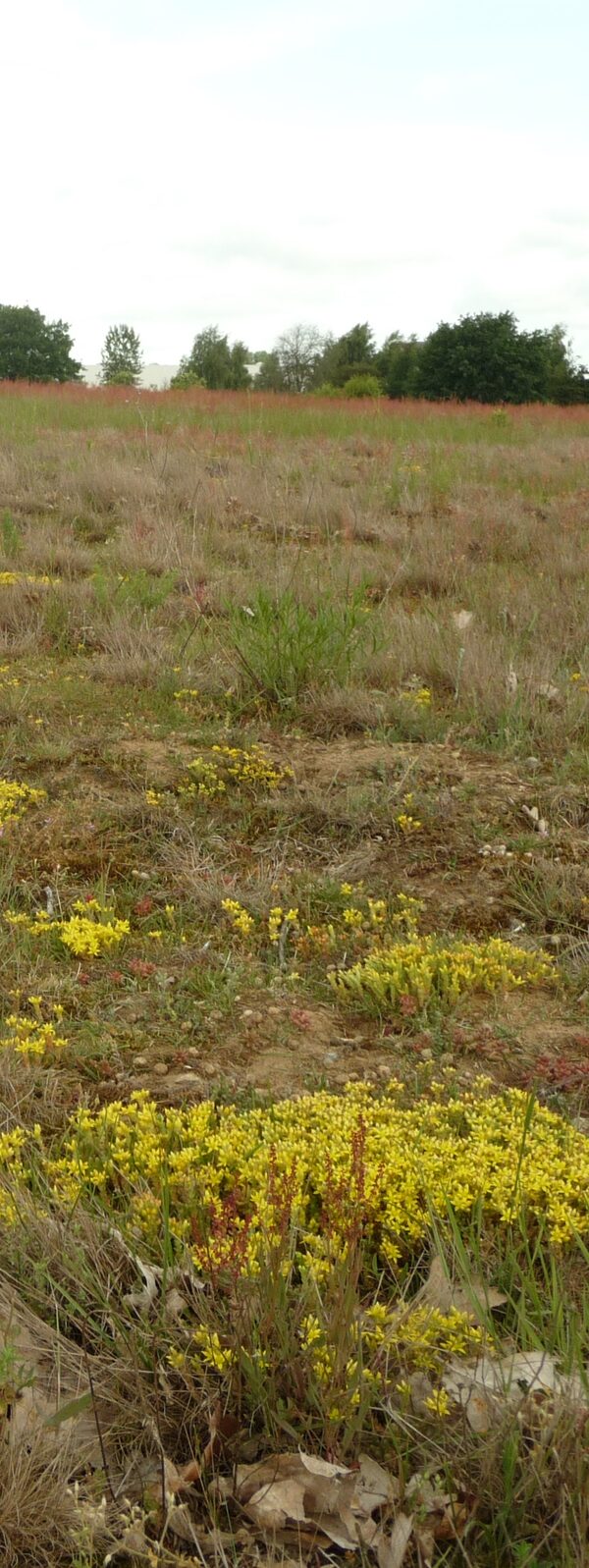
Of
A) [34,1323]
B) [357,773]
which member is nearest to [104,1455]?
[34,1323]

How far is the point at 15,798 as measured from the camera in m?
4.12

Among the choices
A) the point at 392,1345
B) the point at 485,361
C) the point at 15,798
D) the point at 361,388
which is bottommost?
the point at 392,1345

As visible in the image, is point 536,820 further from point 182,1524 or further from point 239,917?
point 182,1524

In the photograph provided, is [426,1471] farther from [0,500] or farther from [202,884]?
[0,500]

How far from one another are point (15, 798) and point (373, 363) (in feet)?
142

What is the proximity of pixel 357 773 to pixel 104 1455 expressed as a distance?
10.1ft

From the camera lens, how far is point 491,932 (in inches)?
138

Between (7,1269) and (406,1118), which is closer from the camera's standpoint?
(7,1269)

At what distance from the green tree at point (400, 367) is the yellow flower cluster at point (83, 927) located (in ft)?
119

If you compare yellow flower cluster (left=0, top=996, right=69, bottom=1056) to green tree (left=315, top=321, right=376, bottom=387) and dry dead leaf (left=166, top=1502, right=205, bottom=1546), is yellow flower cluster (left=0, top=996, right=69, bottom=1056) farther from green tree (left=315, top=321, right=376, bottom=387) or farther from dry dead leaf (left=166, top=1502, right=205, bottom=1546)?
green tree (left=315, top=321, right=376, bottom=387)

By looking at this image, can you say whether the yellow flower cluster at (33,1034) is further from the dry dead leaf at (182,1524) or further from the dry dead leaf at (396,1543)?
the dry dead leaf at (396,1543)

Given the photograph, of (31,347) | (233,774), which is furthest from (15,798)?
(31,347)

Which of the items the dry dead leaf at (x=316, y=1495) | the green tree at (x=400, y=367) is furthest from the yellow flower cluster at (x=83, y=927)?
the green tree at (x=400, y=367)

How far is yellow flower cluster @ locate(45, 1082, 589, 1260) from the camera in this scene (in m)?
2.00
